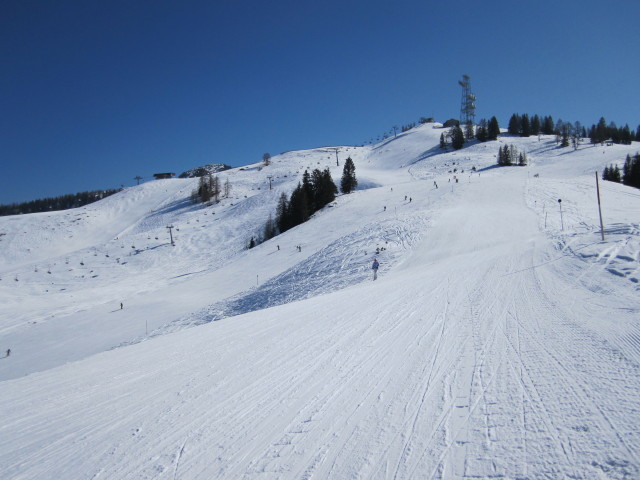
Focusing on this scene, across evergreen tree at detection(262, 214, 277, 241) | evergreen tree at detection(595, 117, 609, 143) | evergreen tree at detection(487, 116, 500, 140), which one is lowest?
evergreen tree at detection(262, 214, 277, 241)

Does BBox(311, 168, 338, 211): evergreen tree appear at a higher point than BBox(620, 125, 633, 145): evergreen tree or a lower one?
lower

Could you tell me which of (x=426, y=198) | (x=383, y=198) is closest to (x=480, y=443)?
(x=426, y=198)

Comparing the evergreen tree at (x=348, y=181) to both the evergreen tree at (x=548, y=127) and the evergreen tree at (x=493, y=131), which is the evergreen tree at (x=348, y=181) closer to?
the evergreen tree at (x=493, y=131)

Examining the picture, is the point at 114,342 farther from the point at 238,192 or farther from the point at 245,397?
the point at 238,192

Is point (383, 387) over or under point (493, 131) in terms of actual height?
under

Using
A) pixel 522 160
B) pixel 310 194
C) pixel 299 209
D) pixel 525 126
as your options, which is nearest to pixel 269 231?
pixel 299 209

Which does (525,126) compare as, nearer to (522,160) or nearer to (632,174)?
(522,160)

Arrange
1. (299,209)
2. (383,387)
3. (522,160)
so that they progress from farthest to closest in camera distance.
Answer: (522,160) < (299,209) < (383,387)

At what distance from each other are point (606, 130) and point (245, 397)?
128880 mm

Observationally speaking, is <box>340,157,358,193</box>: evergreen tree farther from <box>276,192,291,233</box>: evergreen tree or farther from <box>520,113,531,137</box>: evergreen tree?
<box>520,113,531,137</box>: evergreen tree

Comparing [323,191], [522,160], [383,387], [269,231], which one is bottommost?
[269,231]

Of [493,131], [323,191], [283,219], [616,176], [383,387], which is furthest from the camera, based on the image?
[493,131]

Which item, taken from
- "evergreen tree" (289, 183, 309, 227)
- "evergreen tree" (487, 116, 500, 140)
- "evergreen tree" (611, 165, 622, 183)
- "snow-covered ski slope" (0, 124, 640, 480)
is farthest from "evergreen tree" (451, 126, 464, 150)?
"snow-covered ski slope" (0, 124, 640, 480)

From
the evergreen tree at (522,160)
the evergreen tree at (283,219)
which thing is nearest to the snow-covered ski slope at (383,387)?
the evergreen tree at (283,219)
